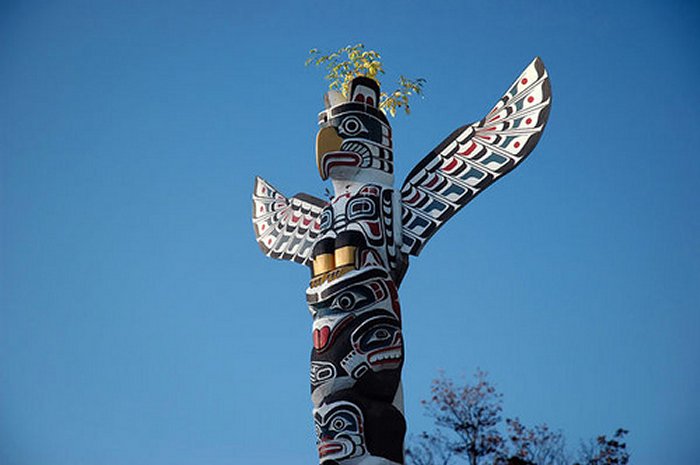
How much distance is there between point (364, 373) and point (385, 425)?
63 centimetres

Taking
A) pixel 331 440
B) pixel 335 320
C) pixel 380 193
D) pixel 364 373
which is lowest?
pixel 331 440

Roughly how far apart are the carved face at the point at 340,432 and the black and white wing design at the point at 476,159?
2.38 meters

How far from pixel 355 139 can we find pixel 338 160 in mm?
374

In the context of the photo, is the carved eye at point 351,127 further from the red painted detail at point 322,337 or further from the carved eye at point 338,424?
the carved eye at point 338,424

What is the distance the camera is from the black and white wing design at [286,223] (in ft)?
42.6

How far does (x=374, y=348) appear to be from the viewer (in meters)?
10.3

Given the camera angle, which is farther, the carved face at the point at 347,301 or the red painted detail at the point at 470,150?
the red painted detail at the point at 470,150

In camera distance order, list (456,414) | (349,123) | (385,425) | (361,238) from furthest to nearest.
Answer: (456,414) → (349,123) → (361,238) → (385,425)

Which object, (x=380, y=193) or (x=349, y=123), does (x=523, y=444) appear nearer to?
(x=380, y=193)

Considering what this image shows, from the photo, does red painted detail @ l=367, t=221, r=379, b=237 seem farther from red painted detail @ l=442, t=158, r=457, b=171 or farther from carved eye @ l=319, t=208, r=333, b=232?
red painted detail @ l=442, t=158, r=457, b=171

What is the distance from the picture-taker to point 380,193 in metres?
11.6

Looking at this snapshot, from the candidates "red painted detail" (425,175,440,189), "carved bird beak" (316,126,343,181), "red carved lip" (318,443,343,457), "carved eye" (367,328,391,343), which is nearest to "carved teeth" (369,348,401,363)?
"carved eye" (367,328,391,343)

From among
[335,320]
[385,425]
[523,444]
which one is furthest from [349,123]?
[523,444]

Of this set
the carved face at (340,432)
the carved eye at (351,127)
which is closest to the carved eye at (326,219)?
the carved eye at (351,127)
